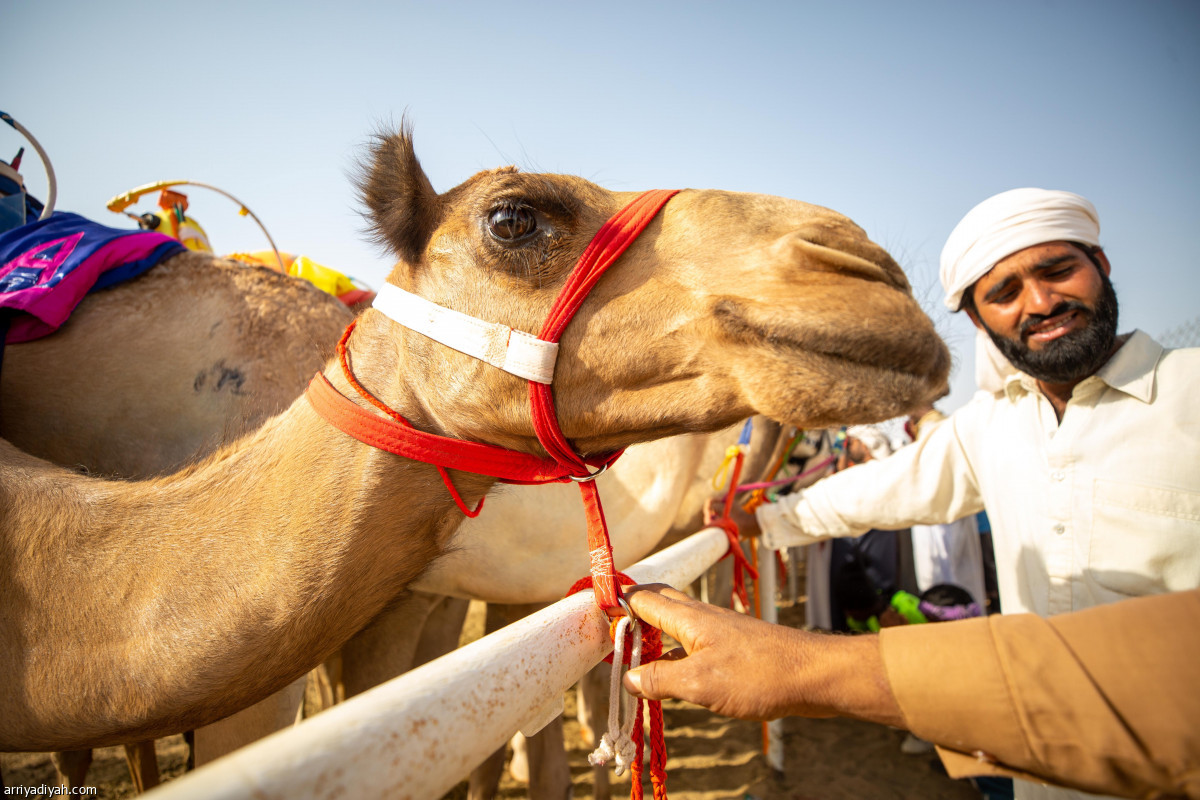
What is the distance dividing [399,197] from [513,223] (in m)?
0.35

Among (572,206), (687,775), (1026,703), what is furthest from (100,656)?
(687,775)

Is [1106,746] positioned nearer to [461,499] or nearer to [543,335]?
[543,335]

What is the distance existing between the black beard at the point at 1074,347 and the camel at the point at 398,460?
4.13ft

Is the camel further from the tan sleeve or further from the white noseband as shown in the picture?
the tan sleeve

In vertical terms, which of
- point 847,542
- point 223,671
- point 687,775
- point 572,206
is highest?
point 572,206

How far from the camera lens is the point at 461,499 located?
147 cm

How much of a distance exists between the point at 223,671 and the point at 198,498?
421 mm

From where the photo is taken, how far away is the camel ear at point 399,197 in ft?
4.91

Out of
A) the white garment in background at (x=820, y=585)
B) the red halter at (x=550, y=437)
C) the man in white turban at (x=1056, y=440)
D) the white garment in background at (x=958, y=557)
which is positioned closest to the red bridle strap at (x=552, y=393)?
the red halter at (x=550, y=437)

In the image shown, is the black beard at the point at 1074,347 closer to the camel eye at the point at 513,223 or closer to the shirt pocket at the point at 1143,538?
the shirt pocket at the point at 1143,538

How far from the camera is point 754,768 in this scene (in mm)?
4180

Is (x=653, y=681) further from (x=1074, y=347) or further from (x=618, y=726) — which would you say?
(x=1074, y=347)
